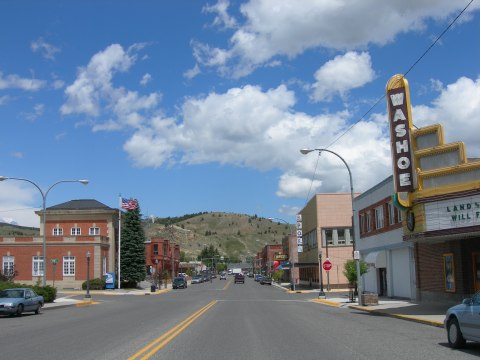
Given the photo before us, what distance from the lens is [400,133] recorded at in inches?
1002

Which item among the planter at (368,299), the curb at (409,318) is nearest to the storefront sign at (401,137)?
the curb at (409,318)

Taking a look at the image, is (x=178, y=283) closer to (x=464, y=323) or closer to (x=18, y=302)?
(x=18, y=302)

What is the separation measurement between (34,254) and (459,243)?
185 feet

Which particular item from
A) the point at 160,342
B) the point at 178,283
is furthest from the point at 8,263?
the point at 160,342

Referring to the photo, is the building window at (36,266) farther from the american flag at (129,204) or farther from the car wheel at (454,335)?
the car wheel at (454,335)

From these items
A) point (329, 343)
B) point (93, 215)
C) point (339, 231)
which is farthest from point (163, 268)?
point (329, 343)

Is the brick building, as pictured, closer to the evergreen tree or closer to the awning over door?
the evergreen tree

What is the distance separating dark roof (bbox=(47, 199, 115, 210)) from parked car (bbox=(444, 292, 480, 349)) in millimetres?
67509

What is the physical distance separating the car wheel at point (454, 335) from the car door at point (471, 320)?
31 centimetres

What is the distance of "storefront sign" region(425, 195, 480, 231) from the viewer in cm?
2155

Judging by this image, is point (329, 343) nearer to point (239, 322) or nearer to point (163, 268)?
point (239, 322)

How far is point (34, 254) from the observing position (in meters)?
69.7

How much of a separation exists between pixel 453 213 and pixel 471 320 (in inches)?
406

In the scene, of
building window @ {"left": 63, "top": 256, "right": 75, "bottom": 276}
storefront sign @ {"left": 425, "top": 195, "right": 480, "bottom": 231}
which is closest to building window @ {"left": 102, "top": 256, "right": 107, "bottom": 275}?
building window @ {"left": 63, "top": 256, "right": 75, "bottom": 276}
